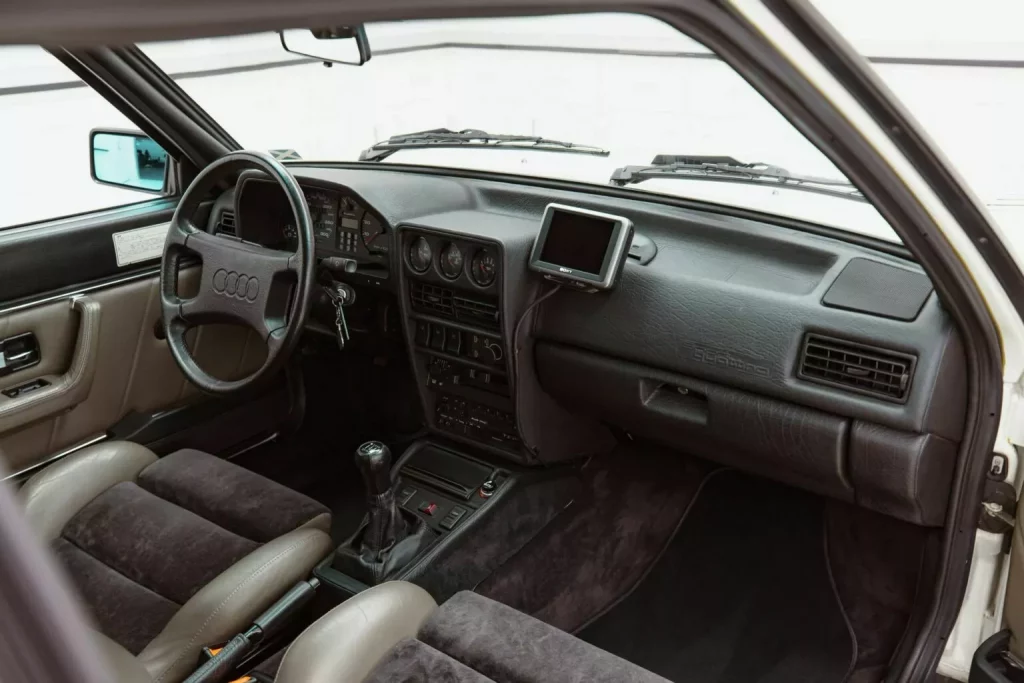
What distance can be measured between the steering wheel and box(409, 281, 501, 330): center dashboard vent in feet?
1.13

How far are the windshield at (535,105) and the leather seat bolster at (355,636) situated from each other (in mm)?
975

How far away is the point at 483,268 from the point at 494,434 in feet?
1.75

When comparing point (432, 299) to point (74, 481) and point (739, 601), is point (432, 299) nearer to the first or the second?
point (74, 481)

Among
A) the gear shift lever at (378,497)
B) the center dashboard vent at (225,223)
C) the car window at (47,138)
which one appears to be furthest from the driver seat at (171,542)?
the car window at (47,138)

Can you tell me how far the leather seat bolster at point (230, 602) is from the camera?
1.58 m

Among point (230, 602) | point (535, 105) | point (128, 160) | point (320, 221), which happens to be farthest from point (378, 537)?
point (535, 105)

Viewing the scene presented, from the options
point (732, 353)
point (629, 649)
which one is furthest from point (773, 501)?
point (732, 353)

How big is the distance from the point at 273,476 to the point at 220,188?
3.19 ft

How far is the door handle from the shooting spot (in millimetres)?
2188

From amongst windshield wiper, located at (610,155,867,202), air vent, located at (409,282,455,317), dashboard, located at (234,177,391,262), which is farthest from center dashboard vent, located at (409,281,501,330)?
windshield wiper, located at (610,155,867,202)

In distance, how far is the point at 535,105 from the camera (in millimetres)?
4176

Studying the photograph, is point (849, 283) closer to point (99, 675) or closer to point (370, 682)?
point (370, 682)

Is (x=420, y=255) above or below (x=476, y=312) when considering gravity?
above

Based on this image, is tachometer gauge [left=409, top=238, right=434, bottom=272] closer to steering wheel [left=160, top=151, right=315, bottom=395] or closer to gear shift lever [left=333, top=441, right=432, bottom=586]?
steering wheel [left=160, top=151, right=315, bottom=395]
